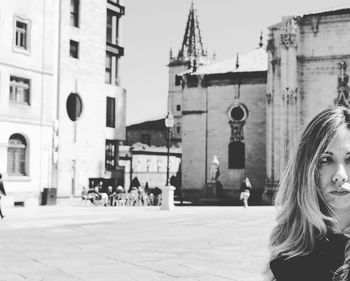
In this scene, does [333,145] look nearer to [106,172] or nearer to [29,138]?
[29,138]

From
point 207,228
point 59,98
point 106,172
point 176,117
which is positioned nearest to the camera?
point 207,228

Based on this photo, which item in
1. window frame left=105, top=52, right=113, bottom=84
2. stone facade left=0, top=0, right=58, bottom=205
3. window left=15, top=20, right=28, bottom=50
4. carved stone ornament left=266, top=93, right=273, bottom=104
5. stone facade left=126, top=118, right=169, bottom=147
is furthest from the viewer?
stone facade left=126, top=118, right=169, bottom=147

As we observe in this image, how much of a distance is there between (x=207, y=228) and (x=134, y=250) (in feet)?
20.2

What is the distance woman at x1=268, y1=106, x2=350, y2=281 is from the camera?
1901 mm

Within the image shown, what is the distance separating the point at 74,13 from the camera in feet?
119

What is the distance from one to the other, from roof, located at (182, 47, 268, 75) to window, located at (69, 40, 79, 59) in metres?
14.3

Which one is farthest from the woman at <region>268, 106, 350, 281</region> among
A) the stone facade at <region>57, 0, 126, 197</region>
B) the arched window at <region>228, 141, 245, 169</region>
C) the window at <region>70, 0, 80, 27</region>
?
the arched window at <region>228, 141, 245, 169</region>

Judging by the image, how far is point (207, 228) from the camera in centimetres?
1833

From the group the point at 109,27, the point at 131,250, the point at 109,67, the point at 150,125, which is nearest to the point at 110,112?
the point at 109,67

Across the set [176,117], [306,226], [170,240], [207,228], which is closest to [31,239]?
[170,240]

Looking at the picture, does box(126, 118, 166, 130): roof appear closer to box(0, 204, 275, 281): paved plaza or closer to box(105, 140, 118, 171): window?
box(105, 140, 118, 171): window

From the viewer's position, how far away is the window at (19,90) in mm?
30453

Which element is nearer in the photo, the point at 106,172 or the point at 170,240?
the point at 170,240

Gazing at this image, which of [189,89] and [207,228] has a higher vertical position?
[189,89]
